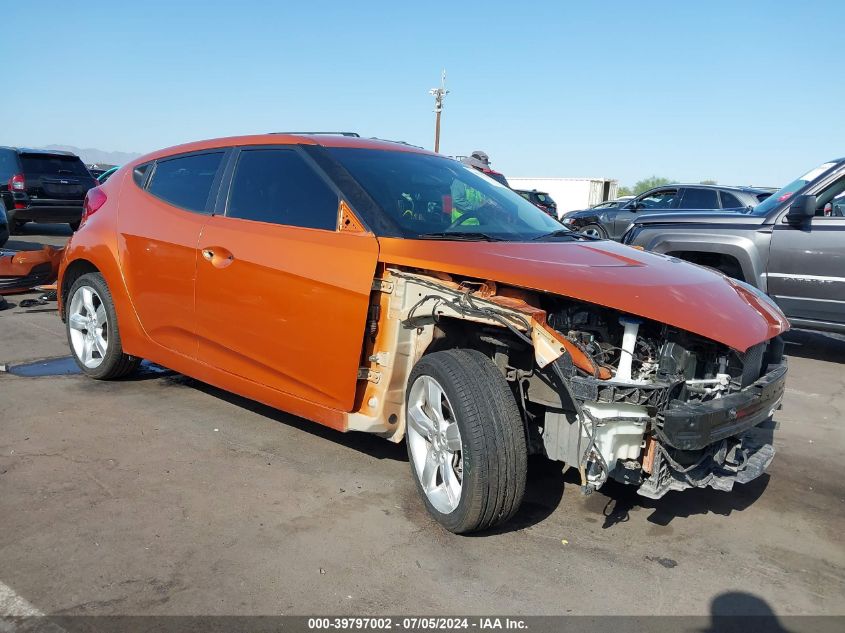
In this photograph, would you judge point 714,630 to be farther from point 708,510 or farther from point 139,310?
point 139,310

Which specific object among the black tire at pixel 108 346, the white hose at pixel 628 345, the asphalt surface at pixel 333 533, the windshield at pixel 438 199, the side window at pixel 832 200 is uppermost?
the side window at pixel 832 200

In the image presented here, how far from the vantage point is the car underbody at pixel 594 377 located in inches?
110

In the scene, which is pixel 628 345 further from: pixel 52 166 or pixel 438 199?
pixel 52 166

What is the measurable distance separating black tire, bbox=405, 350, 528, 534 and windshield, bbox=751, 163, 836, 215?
16.2 ft

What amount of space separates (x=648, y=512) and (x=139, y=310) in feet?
10.8

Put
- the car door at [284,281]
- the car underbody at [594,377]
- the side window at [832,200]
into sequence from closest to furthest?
the car underbody at [594,377], the car door at [284,281], the side window at [832,200]

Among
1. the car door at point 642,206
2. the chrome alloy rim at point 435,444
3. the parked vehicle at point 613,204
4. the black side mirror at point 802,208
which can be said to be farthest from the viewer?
the parked vehicle at point 613,204

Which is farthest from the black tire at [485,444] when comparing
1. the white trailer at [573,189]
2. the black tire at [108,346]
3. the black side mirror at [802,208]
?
the white trailer at [573,189]

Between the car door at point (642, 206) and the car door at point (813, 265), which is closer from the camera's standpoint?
the car door at point (813, 265)

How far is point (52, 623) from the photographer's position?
2.43m

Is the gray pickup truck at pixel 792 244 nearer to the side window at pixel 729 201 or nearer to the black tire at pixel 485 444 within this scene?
the black tire at pixel 485 444

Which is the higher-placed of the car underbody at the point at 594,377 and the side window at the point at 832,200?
the side window at the point at 832,200

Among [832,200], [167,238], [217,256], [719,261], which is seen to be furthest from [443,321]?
[832,200]

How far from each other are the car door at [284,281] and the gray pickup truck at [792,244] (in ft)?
14.3
